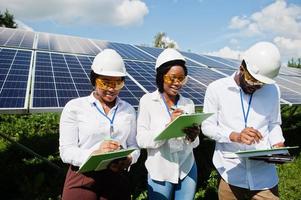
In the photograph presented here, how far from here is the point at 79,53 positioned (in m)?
8.17

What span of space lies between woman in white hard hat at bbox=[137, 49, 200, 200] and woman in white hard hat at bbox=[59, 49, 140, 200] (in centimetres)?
30

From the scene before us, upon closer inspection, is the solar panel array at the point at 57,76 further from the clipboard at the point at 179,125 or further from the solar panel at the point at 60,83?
the clipboard at the point at 179,125

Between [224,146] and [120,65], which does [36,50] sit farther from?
[224,146]

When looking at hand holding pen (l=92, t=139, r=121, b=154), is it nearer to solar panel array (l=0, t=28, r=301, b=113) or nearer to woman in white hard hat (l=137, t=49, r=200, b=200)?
woman in white hard hat (l=137, t=49, r=200, b=200)

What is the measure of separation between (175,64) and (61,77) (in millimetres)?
3220

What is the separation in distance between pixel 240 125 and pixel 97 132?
1.60 metres

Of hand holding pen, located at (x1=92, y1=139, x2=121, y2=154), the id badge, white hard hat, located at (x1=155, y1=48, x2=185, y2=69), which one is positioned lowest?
the id badge

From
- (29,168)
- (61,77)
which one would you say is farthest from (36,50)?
(29,168)

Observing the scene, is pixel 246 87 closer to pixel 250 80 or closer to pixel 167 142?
pixel 250 80

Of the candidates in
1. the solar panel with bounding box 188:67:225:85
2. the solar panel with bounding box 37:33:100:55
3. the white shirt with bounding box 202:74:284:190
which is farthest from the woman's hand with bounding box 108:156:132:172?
the solar panel with bounding box 37:33:100:55

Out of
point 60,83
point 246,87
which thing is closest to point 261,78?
point 246,87

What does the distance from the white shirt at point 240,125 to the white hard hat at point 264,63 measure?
291mm

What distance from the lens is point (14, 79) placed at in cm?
536

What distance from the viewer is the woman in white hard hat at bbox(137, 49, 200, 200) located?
3465 mm
